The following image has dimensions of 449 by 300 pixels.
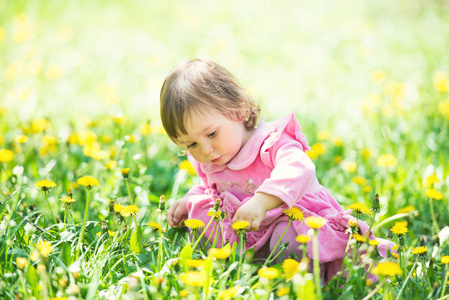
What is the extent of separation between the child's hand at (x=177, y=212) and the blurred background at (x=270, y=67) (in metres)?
0.57

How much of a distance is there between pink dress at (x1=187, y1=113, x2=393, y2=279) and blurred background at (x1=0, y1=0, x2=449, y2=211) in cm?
36

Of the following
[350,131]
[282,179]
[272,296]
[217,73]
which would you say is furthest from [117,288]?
[350,131]

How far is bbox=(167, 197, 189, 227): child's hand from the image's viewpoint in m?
1.99

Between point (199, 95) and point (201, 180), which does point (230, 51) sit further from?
point (199, 95)

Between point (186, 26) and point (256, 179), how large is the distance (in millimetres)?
4119

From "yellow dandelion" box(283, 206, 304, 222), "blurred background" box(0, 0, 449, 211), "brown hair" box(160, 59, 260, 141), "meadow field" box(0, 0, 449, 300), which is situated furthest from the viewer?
"blurred background" box(0, 0, 449, 211)

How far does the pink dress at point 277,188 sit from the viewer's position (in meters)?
1.58

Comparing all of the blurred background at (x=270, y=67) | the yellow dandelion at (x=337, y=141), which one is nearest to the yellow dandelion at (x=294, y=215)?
the blurred background at (x=270, y=67)

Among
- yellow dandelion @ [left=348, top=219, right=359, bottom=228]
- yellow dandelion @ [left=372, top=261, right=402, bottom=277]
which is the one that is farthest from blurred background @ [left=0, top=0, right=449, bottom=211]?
yellow dandelion @ [left=372, top=261, right=402, bottom=277]

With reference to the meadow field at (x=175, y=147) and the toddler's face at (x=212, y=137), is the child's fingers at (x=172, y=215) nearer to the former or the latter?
the meadow field at (x=175, y=147)

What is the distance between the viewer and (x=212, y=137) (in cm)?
176

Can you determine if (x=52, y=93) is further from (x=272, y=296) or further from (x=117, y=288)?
(x=272, y=296)

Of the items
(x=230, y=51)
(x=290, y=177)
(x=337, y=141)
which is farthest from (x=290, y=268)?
(x=230, y=51)

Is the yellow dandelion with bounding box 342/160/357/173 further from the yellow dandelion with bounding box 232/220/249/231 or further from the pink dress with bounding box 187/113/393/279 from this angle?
the yellow dandelion with bounding box 232/220/249/231
